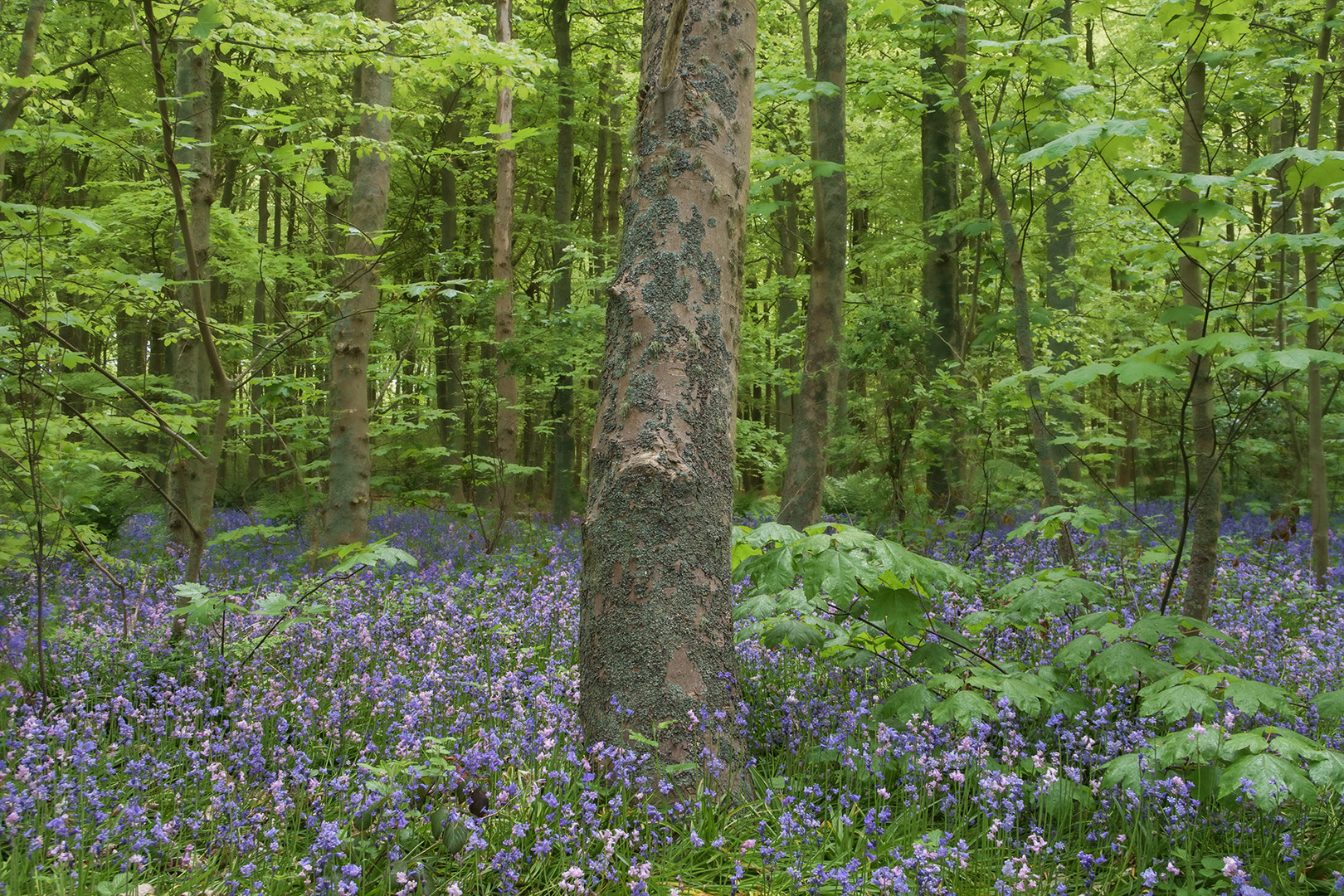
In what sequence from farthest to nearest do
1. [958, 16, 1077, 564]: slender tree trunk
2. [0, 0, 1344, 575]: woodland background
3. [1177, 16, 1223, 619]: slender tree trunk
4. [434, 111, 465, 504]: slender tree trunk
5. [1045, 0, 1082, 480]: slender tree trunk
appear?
[434, 111, 465, 504]: slender tree trunk < [1045, 0, 1082, 480]: slender tree trunk < [958, 16, 1077, 564]: slender tree trunk < [0, 0, 1344, 575]: woodland background < [1177, 16, 1223, 619]: slender tree trunk

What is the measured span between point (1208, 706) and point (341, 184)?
13266 mm

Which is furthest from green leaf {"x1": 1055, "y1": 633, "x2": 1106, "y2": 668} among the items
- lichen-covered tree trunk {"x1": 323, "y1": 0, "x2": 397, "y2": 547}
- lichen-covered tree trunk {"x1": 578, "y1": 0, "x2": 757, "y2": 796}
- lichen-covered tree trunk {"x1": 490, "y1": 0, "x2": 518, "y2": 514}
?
lichen-covered tree trunk {"x1": 490, "y1": 0, "x2": 518, "y2": 514}

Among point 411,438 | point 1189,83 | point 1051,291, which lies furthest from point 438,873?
point 411,438

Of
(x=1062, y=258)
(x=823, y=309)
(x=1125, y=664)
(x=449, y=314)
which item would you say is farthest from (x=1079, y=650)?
(x=449, y=314)

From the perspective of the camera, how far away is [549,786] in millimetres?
2682

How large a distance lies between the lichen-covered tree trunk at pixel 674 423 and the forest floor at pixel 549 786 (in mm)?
261

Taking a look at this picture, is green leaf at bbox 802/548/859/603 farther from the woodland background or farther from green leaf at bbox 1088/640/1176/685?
the woodland background

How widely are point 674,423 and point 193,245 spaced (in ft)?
10.6

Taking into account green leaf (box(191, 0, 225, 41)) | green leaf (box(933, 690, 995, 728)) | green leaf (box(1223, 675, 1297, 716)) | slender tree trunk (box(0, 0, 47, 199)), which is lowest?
green leaf (box(933, 690, 995, 728))

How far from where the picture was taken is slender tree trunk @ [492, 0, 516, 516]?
9.61 meters

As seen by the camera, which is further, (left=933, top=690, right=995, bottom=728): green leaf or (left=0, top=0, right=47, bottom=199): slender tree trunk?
(left=0, top=0, right=47, bottom=199): slender tree trunk

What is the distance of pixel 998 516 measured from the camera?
30.7 feet

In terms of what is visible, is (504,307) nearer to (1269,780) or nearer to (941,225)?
(941,225)

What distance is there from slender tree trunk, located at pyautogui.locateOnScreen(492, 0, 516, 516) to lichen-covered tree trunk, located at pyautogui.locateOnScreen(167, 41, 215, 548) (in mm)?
3054
